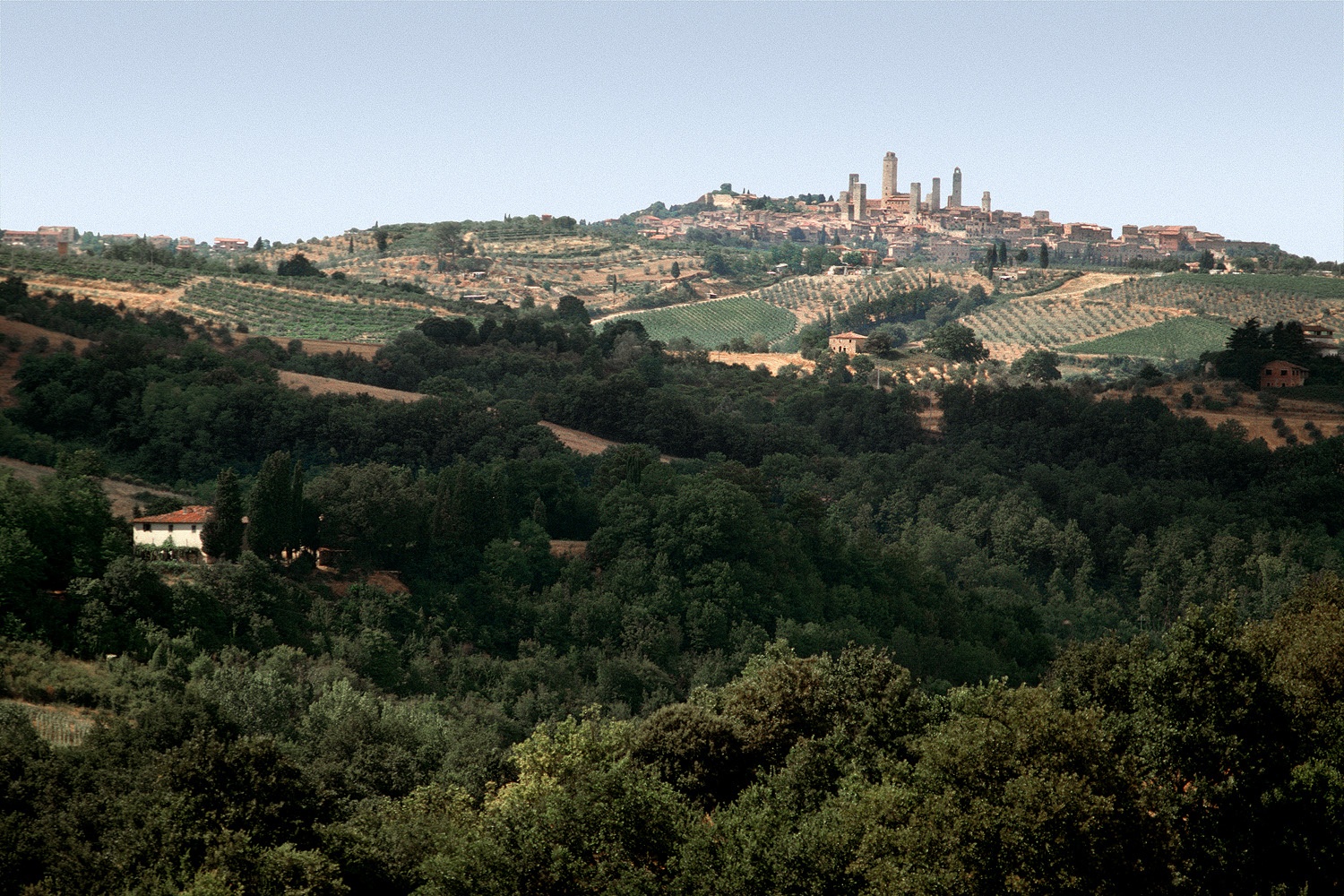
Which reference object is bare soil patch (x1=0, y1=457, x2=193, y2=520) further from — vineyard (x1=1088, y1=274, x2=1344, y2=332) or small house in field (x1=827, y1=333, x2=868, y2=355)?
vineyard (x1=1088, y1=274, x2=1344, y2=332)

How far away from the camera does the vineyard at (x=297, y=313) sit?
81.9 meters

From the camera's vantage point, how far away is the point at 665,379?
80.2m

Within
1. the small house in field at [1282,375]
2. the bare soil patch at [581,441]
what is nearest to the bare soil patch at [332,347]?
the bare soil patch at [581,441]

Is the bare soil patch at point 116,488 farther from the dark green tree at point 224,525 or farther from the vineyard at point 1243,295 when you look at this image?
the vineyard at point 1243,295

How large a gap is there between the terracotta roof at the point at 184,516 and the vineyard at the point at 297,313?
→ 139 feet

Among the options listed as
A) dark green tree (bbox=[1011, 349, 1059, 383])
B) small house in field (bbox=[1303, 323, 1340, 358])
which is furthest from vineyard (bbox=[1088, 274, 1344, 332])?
dark green tree (bbox=[1011, 349, 1059, 383])

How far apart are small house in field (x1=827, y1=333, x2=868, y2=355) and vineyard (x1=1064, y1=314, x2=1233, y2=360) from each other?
21493 mm

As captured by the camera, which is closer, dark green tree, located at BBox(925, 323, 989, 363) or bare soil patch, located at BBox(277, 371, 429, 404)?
bare soil patch, located at BBox(277, 371, 429, 404)

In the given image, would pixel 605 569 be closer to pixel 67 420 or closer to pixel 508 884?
pixel 67 420

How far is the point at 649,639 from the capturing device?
1602 inches

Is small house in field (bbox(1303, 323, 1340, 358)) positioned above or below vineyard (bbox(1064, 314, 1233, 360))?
above

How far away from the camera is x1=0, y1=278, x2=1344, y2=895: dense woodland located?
18.6 meters

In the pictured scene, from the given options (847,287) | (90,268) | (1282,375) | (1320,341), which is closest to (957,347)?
(1320,341)

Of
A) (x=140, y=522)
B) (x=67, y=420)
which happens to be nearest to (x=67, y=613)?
(x=140, y=522)
